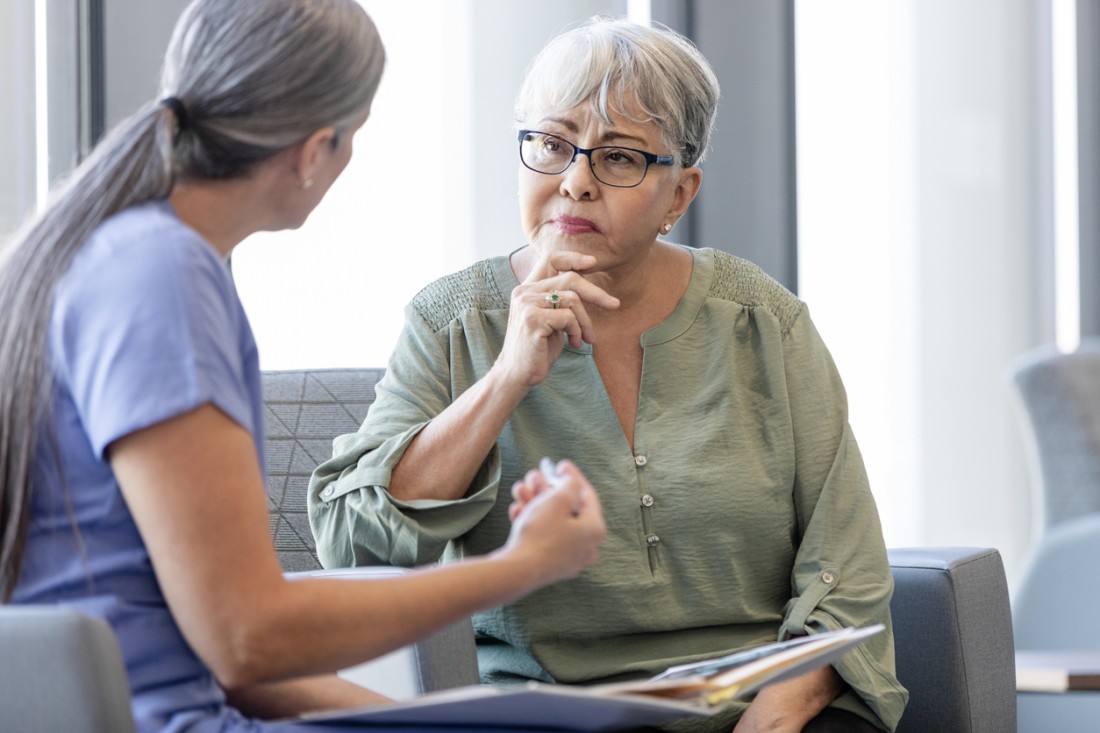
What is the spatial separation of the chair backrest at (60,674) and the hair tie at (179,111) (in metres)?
0.42

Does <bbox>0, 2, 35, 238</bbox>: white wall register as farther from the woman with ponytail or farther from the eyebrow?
the woman with ponytail

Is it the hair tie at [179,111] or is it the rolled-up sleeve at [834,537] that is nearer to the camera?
the hair tie at [179,111]

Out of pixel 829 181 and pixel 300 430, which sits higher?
pixel 829 181

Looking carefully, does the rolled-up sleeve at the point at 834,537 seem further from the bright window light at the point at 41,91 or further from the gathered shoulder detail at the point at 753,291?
the bright window light at the point at 41,91

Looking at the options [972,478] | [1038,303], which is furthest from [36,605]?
[1038,303]

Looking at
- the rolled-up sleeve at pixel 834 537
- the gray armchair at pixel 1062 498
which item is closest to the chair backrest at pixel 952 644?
the rolled-up sleeve at pixel 834 537

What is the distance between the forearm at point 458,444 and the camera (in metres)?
1.69

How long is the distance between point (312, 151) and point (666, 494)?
2.62ft

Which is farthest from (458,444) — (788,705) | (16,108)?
(16,108)

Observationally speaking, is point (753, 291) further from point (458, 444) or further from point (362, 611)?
point (362, 611)

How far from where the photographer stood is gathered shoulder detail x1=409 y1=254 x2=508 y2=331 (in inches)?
74.3

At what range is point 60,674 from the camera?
100 centimetres

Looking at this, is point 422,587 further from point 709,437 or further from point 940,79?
point 940,79

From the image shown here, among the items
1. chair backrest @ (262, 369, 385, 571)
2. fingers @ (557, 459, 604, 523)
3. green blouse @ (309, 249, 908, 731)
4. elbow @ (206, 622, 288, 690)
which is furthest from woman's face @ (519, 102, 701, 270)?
elbow @ (206, 622, 288, 690)
